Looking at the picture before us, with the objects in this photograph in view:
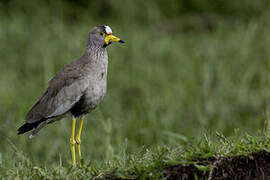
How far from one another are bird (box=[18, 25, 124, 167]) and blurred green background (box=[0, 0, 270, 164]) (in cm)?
77

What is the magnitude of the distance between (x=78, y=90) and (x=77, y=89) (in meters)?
0.01

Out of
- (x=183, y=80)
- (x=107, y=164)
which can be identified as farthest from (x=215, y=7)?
(x=107, y=164)

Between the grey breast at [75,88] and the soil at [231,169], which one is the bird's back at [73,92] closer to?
the grey breast at [75,88]

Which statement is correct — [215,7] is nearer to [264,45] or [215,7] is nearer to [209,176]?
[264,45]

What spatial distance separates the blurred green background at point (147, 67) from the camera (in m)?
6.66

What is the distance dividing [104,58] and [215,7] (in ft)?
19.5

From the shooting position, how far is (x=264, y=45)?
8.51m

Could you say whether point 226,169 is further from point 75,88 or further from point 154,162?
point 75,88

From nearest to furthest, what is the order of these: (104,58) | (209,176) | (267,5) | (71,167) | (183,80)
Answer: (209,176), (71,167), (104,58), (183,80), (267,5)

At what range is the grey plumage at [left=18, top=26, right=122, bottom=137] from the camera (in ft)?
14.1

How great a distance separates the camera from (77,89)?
14.2 ft

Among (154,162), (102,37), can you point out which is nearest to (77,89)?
(102,37)

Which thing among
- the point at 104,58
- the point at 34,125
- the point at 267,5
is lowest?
the point at 34,125

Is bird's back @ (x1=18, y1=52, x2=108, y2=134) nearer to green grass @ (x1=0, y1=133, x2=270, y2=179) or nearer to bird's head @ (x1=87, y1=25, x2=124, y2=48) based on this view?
bird's head @ (x1=87, y1=25, x2=124, y2=48)
